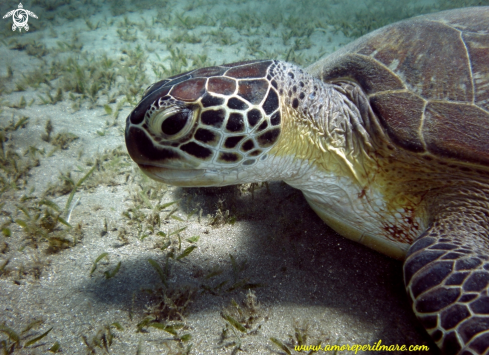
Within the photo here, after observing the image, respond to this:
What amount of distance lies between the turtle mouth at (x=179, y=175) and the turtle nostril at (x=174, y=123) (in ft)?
0.62

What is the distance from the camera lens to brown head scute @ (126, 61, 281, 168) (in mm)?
1298

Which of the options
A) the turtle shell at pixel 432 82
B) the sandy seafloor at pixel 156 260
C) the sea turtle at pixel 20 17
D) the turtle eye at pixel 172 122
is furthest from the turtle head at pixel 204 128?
the sea turtle at pixel 20 17

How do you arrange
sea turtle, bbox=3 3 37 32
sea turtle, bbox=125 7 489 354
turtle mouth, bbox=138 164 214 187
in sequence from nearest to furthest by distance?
sea turtle, bbox=125 7 489 354, turtle mouth, bbox=138 164 214 187, sea turtle, bbox=3 3 37 32

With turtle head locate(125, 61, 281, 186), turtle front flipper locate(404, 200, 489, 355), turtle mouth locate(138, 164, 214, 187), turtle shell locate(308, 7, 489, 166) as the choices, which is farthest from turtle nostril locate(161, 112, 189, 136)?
turtle front flipper locate(404, 200, 489, 355)

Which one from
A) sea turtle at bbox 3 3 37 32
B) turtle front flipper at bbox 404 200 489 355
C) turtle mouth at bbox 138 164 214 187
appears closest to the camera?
turtle front flipper at bbox 404 200 489 355

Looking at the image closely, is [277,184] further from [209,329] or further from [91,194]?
[91,194]

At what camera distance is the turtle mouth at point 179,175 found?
1.37 m

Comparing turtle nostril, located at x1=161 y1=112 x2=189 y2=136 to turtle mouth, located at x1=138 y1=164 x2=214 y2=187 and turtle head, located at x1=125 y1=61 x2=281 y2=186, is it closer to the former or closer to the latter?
turtle head, located at x1=125 y1=61 x2=281 y2=186

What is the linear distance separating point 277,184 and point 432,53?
1.29 metres

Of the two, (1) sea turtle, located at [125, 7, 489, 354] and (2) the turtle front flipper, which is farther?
(1) sea turtle, located at [125, 7, 489, 354]

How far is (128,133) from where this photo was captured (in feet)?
4.44

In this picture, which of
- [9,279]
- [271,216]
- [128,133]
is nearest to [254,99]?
[128,133]

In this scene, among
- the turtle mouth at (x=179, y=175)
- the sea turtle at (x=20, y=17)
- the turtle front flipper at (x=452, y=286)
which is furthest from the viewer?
the sea turtle at (x=20, y=17)

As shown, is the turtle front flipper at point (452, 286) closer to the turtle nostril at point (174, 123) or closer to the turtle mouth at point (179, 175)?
the turtle mouth at point (179, 175)
